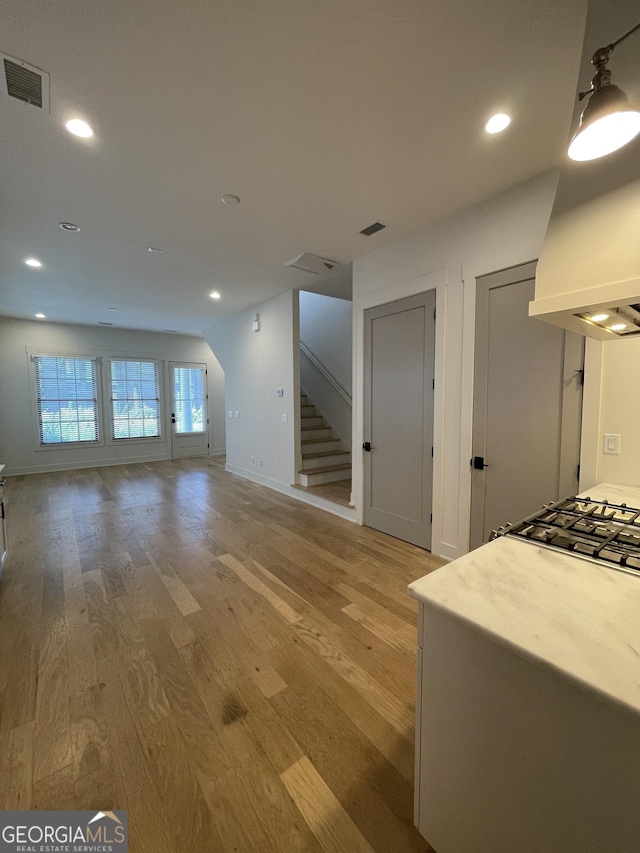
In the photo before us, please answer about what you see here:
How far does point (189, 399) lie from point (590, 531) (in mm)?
8271

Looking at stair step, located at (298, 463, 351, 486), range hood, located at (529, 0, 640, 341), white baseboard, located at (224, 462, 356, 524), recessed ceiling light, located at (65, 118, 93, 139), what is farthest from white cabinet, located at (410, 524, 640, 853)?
stair step, located at (298, 463, 351, 486)

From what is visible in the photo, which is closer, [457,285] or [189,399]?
[457,285]

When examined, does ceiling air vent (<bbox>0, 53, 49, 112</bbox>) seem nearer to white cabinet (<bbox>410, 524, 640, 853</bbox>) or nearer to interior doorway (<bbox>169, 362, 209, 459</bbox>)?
white cabinet (<bbox>410, 524, 640, 853</bbox>)

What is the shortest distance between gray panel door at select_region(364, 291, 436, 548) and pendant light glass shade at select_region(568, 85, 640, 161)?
1813 millimetres

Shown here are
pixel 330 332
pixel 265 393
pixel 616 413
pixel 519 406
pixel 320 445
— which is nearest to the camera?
pixel 616 413

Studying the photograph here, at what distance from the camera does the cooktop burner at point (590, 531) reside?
1.06 m

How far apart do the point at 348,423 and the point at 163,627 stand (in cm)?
406

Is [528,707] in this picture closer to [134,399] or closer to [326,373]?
[326,373]

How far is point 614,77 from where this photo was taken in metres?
1.14

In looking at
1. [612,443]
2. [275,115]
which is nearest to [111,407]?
[275,115]

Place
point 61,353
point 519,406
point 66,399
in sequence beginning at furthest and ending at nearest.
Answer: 1. point 66,399
2. point 61,353
3. point 519,406

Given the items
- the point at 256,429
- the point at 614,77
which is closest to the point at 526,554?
the point at 614,77

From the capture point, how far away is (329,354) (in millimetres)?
6035

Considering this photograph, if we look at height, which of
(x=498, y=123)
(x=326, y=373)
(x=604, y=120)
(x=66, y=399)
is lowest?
(x=66, y=399)
